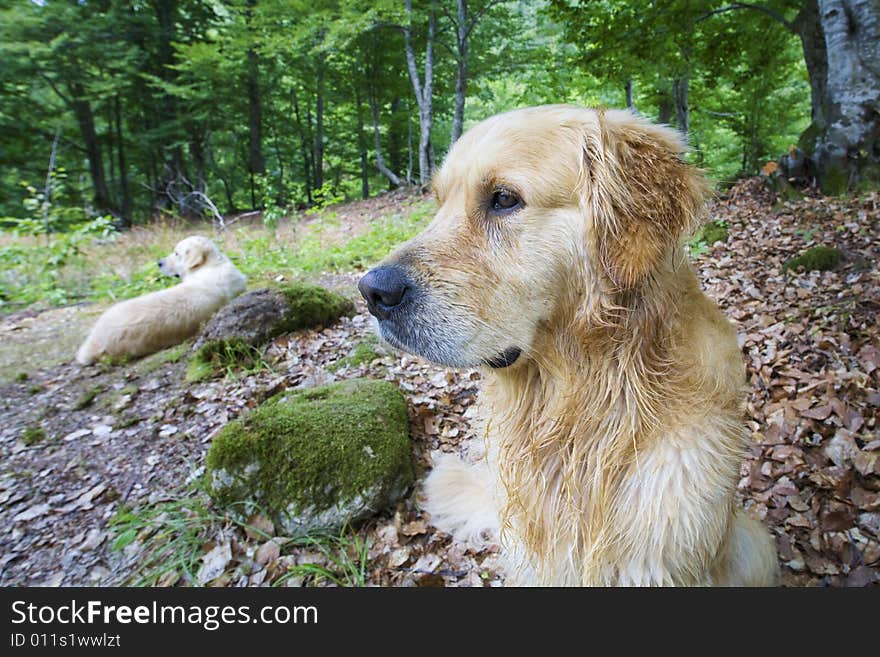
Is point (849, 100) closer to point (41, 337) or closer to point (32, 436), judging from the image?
point (32, 436)

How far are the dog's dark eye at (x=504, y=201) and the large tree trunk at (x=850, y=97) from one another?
7097 mm

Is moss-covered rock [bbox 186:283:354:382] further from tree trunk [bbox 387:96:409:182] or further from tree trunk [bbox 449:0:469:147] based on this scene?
tree trunk [bbox 387:96:409:182]

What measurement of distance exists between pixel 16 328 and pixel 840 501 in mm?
9738

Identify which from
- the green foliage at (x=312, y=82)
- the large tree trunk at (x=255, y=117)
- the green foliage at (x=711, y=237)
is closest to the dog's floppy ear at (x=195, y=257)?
the green foliage at (x=312, y=82)

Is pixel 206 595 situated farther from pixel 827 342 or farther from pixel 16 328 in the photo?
pixel 16 328

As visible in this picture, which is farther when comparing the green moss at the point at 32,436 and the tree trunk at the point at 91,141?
the tree trunk at the point at 91,141

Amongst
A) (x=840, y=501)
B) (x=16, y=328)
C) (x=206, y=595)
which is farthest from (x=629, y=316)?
(x=16, y=328)

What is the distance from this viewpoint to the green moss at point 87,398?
4.21m

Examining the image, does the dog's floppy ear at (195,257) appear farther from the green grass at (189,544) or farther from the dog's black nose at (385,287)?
the dog's black nose at (385,287)

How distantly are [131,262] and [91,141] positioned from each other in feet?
27.1

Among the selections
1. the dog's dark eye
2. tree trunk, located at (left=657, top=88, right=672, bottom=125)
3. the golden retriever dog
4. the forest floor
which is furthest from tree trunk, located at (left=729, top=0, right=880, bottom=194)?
the dog's dark eye

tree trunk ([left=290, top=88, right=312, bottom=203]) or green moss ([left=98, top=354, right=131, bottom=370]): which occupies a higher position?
tree trunk ([left=290, top=88, right=312, bottom=203])

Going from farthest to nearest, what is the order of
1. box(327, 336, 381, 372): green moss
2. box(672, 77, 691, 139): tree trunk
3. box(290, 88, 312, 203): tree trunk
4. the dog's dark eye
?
box(290, 88, 312, 203): tree trunk, box(672, 77, 691, 139): tree trunk, box(327, 336, 381, 372): green moss, the dog's dark eye

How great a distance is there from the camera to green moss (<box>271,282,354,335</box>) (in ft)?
16.3
